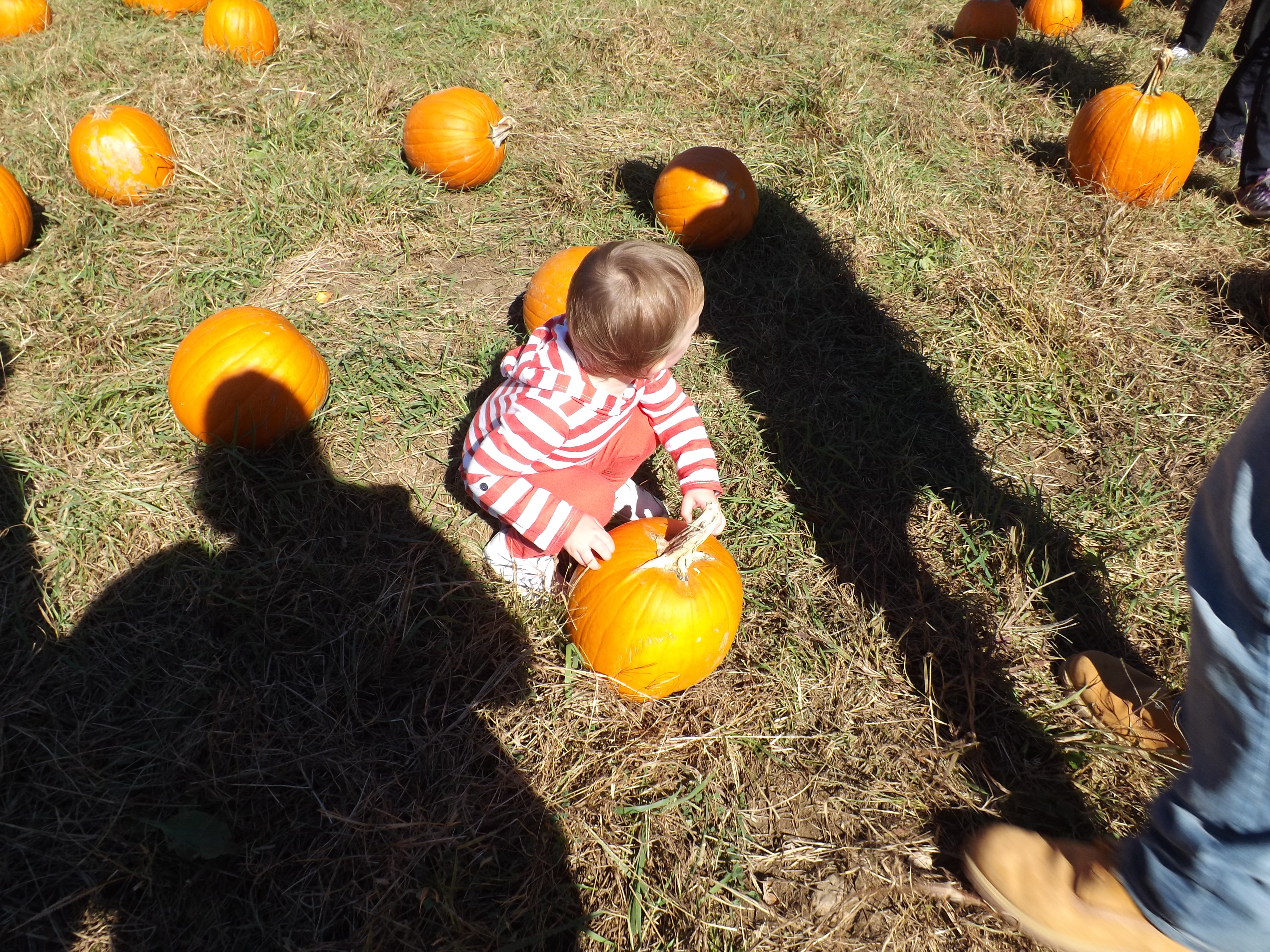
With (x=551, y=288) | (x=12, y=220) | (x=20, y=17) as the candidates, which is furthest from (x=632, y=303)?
(x=20, y=17)

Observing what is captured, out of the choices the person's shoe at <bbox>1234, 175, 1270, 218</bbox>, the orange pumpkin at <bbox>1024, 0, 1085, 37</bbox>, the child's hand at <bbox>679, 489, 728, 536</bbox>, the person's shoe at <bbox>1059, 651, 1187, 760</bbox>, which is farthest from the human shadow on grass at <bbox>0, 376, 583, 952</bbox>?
the orange pumpkin at <bbox>1024, 0, 1085, 37</bbox>

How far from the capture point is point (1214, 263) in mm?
4531

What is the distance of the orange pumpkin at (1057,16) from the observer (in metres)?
7.41

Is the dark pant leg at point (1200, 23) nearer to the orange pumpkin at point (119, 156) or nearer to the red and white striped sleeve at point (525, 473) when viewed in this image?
the red and white striped sleeve at point (525, 473)

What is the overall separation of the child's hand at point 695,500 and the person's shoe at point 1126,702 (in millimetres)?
1307

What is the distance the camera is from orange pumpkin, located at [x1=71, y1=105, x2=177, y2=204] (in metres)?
4.12

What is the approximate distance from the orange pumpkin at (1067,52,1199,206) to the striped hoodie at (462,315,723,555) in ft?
13.6

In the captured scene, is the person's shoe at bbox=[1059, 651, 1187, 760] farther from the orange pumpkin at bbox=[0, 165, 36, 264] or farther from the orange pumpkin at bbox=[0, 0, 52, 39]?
the orange pumpkin at bbox=[0, 0, 52, 39]

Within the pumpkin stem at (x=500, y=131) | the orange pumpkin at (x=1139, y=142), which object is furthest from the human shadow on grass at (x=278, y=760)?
the orange pumpkin at (x=1139, y=142)

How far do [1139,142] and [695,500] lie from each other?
13.9 feet

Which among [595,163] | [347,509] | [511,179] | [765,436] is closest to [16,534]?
[347,509]

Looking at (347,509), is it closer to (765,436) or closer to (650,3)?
(765,436)

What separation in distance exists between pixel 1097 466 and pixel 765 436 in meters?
1.50

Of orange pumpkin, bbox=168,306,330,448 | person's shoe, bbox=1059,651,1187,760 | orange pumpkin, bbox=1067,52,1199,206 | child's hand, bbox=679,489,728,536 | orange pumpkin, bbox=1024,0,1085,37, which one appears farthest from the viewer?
orange pumpkin, bbox=1024,0,1085,37
